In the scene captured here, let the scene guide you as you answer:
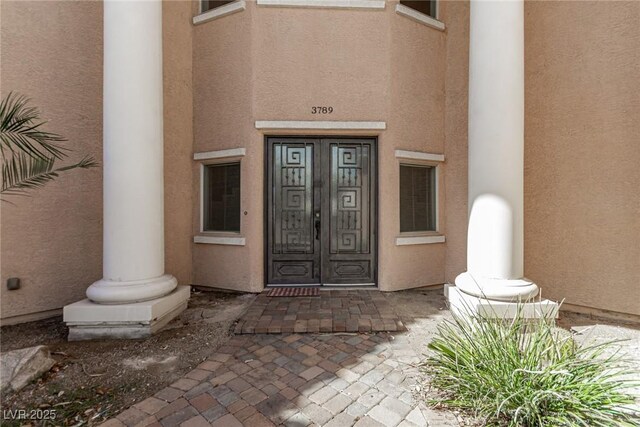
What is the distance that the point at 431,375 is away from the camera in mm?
2646

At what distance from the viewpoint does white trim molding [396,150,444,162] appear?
5227mm

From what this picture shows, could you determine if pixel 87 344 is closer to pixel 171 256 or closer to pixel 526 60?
pixel 171 256

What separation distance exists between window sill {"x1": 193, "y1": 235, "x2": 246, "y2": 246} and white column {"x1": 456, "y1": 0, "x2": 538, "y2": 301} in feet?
11.6

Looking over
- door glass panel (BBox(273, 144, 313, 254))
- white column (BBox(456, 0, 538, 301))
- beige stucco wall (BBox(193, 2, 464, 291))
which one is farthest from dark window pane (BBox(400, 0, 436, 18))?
door glass panel (BBox(273, 144, 313, 254))

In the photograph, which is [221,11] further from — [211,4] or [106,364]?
[106,364]

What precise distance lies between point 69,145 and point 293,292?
4028 millimetres

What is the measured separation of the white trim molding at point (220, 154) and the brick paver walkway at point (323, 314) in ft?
8.09

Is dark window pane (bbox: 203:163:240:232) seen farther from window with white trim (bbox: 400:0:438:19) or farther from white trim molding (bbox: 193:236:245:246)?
window with white trim (bbox: 400:0:438:19)

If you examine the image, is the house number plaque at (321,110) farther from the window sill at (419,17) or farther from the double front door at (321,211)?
the window sill at (419,17)

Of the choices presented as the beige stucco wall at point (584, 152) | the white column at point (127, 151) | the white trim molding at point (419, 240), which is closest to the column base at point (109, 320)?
the white column at point (127, 151)

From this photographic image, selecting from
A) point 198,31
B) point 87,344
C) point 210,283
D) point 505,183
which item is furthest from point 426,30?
point 87,344

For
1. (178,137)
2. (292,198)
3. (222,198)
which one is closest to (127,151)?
(178,137)

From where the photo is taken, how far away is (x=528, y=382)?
2.09m

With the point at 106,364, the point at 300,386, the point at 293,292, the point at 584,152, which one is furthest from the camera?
the point at 293,292
